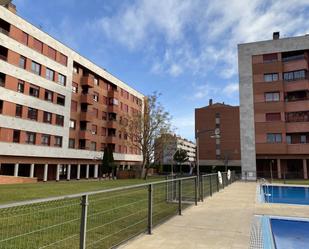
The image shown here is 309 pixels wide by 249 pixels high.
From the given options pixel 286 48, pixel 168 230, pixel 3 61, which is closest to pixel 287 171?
pixel 286 48

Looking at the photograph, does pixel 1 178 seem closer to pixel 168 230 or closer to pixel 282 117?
pixel 168 230

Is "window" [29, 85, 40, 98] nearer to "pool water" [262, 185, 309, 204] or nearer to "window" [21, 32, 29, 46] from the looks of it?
"window" [21, 32, 29, 46]

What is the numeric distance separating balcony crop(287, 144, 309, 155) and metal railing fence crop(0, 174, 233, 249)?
1285 inches

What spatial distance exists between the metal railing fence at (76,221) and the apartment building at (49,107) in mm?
24198

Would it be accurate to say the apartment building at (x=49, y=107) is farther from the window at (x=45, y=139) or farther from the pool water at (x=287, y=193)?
the pool water at (x=287, y=193)

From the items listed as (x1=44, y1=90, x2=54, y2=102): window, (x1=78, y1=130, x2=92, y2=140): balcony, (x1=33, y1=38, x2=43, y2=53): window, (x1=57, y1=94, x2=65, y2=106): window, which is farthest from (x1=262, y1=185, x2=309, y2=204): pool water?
(x1=33, y1=38, x2=43, y2=53): window

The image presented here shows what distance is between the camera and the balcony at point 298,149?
3994 cm

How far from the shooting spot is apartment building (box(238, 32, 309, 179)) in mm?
40906

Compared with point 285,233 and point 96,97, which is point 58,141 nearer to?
point 96,97

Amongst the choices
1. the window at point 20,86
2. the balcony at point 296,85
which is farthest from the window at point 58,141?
the balcony at point 296,85

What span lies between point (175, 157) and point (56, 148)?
56.7 m

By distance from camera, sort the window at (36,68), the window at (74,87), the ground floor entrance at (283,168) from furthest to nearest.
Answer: the window at (74,87) → the ground floor entrance at (283,168) → the window at (36,68)

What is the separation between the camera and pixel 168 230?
7133 millimetres

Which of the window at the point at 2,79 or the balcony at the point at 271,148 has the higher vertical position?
the window at the point at 2,79
